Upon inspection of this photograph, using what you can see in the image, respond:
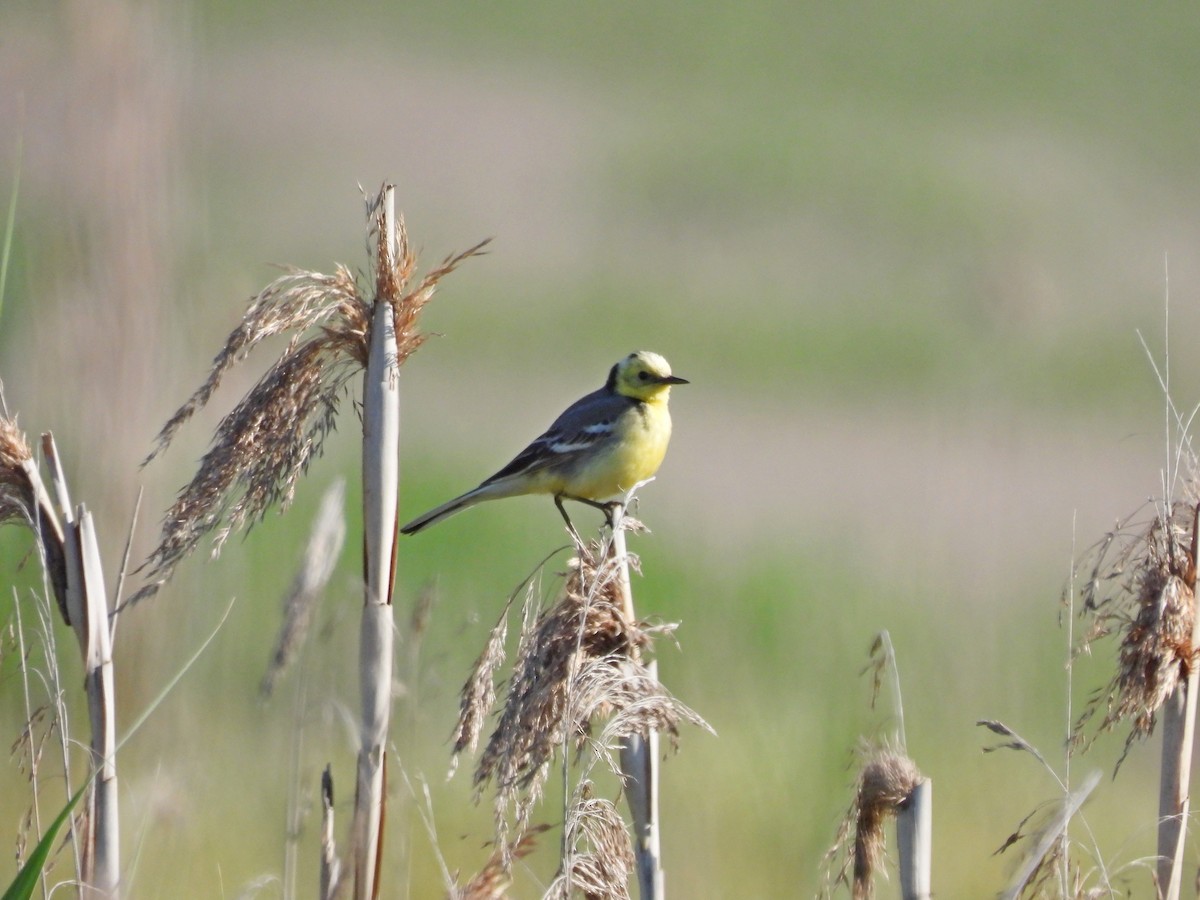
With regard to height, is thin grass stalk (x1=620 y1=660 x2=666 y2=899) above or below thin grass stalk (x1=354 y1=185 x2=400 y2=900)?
below

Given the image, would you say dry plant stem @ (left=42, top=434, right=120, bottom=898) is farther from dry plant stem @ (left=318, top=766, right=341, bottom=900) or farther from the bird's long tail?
the bird's long tail

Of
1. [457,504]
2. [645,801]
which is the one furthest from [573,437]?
[645,801]

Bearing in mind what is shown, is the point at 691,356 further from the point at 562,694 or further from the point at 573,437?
the point at 562,694

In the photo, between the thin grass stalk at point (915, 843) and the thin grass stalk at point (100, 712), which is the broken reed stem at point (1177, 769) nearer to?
the thin grass stalk at point (915, 843)

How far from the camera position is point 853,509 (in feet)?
39.2

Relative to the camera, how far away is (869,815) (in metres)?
2.84

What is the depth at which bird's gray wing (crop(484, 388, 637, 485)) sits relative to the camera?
5809 mm

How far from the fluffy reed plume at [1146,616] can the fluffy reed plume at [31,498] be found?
173 cm

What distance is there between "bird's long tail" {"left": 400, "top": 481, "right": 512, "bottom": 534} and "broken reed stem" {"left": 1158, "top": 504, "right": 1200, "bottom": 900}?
2.03 metres

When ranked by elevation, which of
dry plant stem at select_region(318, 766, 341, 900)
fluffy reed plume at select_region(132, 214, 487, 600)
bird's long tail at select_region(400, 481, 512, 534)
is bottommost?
dry plant stem at select_region(318, 766, 341, 900)

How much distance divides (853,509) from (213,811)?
713 cm

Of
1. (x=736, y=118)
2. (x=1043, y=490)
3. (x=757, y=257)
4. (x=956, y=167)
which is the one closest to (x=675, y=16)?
(x=736, y=118)

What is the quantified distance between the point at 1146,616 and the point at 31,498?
1.86 meters

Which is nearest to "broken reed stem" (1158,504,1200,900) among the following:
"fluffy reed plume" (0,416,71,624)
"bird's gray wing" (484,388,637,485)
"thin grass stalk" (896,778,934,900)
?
"thin grass stalk" (896,778,934,900)
